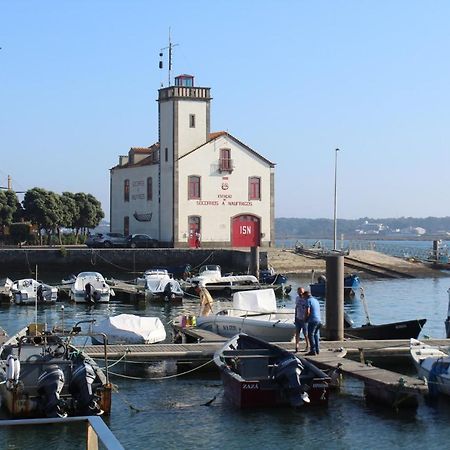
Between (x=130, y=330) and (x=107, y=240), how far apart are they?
4147 cm

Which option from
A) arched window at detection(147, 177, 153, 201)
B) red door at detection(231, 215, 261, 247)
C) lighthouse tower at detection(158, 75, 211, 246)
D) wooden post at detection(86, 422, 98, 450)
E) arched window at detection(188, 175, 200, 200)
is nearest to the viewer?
wooden post at detection(86, 422, 98, 450)

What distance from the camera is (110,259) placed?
63094 millimetres

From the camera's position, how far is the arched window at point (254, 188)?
6631 cm

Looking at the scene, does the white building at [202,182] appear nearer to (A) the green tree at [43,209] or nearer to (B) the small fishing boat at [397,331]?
(A) the green tree at [43,209]

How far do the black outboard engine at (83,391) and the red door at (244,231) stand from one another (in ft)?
157

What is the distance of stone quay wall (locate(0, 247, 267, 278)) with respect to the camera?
61719 millimetres

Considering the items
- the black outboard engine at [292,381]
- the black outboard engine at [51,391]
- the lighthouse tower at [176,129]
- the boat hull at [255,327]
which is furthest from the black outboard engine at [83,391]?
the lighthouse tower at [176,129]

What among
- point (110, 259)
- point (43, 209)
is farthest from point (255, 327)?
point (43, 209)

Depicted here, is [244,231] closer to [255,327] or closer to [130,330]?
[255,327]

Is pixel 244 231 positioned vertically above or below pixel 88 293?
above

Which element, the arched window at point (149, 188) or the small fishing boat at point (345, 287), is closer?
the small fishing boat at point (345, 287)

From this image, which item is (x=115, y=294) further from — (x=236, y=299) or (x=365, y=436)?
(x=365, y=436)

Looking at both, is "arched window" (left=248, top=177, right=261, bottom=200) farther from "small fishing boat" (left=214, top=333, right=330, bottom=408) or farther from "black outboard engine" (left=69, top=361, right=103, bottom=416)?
"black outboard engine" (left=69, top=361, right=103, bottom=416)

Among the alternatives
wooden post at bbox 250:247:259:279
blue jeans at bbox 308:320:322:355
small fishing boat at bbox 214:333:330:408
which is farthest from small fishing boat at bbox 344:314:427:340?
wooden post at bbox 250:247:259:279
